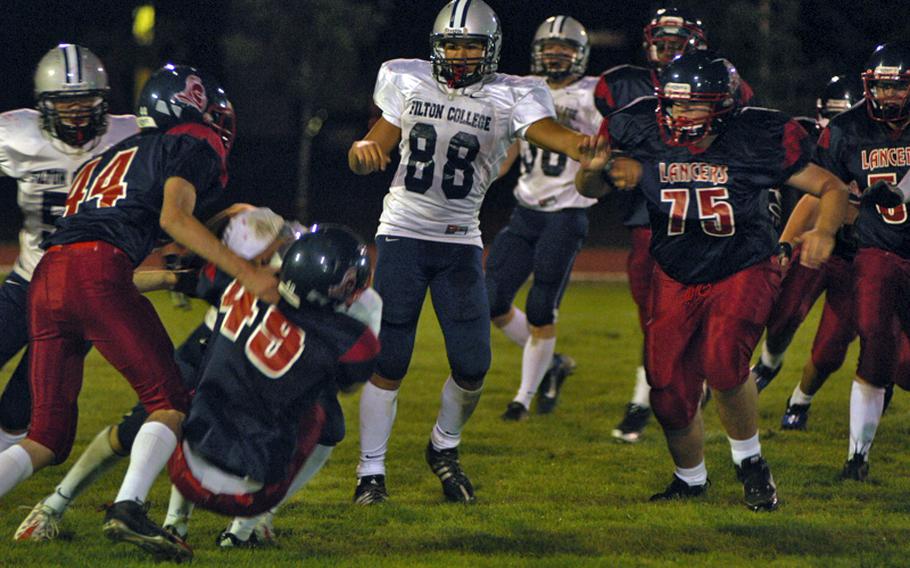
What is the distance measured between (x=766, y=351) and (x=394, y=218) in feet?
8.84

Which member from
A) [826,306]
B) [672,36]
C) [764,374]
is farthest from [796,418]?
[672,36]

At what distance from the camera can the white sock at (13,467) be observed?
425cm

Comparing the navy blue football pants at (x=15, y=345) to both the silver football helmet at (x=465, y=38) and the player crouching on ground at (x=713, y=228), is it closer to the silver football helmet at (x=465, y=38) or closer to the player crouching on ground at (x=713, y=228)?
the silver football helmet at (x=465, y=38)

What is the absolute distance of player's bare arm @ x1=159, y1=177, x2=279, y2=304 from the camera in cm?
405

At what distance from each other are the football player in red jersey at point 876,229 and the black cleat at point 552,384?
7.05 feet

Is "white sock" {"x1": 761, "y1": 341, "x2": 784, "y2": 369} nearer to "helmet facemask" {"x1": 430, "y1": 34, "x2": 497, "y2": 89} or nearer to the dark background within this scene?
"helmet facemask" {"x1": 430, "y1": 34, "x2": 497, "y2": 89}

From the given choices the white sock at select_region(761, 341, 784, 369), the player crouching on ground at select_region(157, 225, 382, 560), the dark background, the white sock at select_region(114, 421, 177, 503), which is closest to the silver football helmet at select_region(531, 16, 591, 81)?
the white sock at select_region(761, 341, 784, 369)

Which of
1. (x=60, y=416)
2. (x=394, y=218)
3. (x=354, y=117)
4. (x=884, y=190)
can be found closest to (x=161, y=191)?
(x=60, y=416)

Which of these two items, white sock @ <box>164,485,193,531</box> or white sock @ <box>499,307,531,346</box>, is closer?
white sock @ <box>164,485,193,531</box>

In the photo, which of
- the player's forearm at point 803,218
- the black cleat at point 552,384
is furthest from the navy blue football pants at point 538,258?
the player's forearm at point 803,218

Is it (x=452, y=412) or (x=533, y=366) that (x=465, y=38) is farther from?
(x=533, y=366)

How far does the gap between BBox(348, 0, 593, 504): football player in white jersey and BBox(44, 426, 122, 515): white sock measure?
119cm

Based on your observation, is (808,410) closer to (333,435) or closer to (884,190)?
(884,190)

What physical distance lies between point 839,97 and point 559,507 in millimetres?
3204
